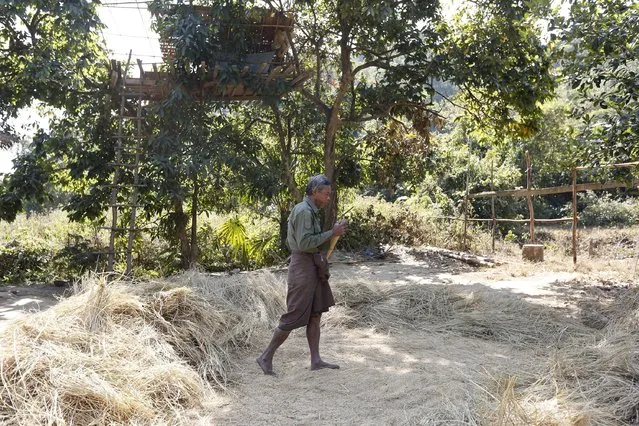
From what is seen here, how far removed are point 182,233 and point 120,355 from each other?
19.6 feet

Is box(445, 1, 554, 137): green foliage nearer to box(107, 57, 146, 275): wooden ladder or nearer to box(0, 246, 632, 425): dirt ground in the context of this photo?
box(0, 246, 632, 425): dirt ground

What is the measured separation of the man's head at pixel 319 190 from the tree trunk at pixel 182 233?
557 cm

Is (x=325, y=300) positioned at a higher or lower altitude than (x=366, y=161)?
lower

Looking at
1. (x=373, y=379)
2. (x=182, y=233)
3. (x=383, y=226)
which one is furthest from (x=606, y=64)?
(x=383, y=226)

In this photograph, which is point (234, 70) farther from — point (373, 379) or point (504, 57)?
point (373, 379)

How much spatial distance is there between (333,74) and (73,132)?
18.8 feet

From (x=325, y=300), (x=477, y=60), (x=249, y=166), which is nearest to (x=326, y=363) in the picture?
(x=325, y=300)

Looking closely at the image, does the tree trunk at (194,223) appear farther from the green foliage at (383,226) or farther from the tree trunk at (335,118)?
the green foliage at (383,226)

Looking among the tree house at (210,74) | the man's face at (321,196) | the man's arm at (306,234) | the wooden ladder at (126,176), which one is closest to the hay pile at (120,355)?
the man's arm at (306,234)

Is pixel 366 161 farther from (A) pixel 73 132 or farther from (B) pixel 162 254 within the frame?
(A) pixel 73 132

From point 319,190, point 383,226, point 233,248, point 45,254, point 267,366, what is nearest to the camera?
point 319,190

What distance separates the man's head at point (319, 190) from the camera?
366cm

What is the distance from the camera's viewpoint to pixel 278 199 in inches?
406

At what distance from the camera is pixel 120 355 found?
3316mm
